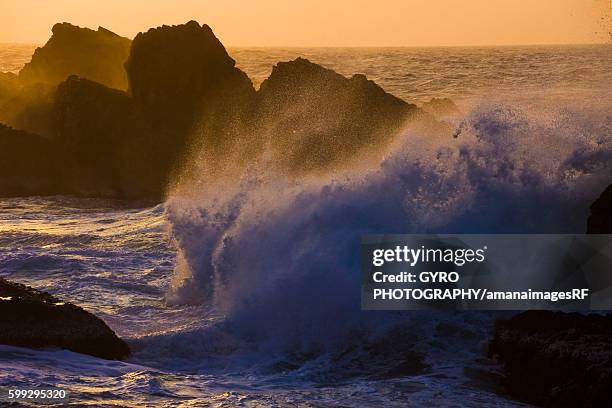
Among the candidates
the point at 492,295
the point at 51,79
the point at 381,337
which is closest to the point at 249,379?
the point at 381,337

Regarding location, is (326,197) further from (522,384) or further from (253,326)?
(522,384)

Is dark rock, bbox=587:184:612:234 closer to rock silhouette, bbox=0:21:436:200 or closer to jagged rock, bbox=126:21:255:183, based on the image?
rock silhouette, bbox=0:21:436:200

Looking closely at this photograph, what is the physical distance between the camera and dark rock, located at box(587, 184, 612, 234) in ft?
34.3

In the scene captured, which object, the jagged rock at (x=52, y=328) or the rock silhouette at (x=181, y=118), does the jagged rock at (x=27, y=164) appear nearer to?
the rock silhouette at (x=181, y=118)

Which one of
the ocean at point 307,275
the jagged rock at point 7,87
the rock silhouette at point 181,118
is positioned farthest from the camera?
the jagged rock at point 7,87

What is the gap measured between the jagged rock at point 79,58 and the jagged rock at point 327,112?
444 inches

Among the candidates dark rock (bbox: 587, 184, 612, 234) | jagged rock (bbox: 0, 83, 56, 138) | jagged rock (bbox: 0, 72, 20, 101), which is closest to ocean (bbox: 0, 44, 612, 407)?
dark rock (bbox: 587, 184, 612, 234)

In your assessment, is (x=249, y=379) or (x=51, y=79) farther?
(x=51, y=79)

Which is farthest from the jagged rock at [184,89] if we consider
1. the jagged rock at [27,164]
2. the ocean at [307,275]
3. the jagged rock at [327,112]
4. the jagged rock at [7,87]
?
the ocean at [307,275]

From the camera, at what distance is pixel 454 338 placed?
1082cm

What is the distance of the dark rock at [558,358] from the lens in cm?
838

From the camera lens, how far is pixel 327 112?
26.4 metres

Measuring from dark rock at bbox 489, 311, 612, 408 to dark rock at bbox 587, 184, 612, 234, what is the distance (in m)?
1.34

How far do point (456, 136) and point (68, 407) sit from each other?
24.4ft
